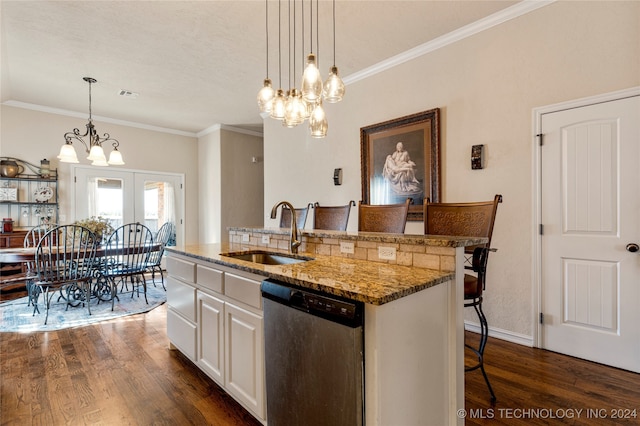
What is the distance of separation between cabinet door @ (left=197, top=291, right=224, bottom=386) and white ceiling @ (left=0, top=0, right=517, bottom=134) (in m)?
2.42

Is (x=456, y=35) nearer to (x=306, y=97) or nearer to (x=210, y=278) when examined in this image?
(x=306, y=97)

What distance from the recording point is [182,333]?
7.79 ft

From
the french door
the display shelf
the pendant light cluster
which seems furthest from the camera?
the french door

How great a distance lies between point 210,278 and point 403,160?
8.00 ft

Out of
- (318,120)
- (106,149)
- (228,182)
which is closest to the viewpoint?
(318,120)

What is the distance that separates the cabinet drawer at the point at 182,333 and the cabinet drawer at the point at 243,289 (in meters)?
0.63

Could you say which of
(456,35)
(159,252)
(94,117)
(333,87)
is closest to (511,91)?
(456,35)

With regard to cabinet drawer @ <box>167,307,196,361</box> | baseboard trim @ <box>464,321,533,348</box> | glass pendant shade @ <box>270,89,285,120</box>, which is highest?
glass pendant shade @ <box>270,89,285,120</box>

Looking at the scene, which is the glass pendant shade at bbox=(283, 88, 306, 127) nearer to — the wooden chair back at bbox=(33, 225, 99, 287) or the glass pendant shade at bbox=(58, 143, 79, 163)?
the wooden chair back at bbox=(33, 225, 99, 287)

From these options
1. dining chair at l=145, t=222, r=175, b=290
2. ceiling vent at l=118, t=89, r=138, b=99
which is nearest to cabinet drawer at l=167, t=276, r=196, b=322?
dining chair at l=145, t=222, r=175, b=290

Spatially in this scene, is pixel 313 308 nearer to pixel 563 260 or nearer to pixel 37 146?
pixel 563 260

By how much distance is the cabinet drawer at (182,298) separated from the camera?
2.23 meters

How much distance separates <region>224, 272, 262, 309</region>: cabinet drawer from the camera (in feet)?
5.32

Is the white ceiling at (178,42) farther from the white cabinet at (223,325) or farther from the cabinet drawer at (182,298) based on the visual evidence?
the cabinet drawer at (182,298)
